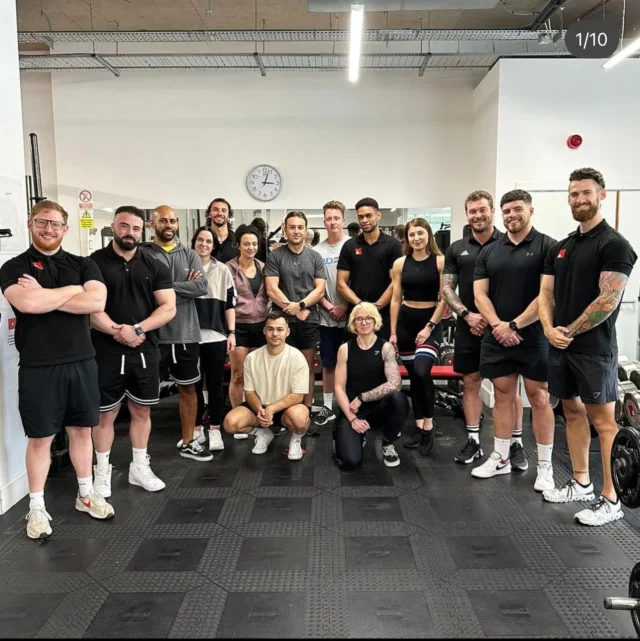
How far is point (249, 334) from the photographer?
4070 millimetres

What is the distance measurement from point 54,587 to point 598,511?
264cm

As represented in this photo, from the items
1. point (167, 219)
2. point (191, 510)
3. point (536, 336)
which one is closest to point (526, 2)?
point (536, 336)

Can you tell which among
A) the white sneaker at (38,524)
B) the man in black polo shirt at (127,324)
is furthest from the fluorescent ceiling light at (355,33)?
the white sneaker at (38,524)

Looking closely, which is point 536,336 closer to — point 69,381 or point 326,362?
point 326,362

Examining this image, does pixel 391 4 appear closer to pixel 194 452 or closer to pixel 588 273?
pixel 588 273

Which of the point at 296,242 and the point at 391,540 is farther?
the point at 296,242

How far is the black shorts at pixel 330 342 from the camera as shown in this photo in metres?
4.29

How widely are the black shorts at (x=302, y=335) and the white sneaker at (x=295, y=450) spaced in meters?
0.80

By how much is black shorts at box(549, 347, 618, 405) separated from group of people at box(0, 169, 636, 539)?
0.04 ft

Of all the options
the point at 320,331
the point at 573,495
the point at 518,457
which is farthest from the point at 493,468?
the point at 320,331

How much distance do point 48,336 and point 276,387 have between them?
155 cm

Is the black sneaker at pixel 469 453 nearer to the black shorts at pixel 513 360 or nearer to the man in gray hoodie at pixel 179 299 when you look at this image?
the black shorts at pixel 513 360

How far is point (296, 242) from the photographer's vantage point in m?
4.02

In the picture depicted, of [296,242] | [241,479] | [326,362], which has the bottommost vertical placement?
[241,479]
